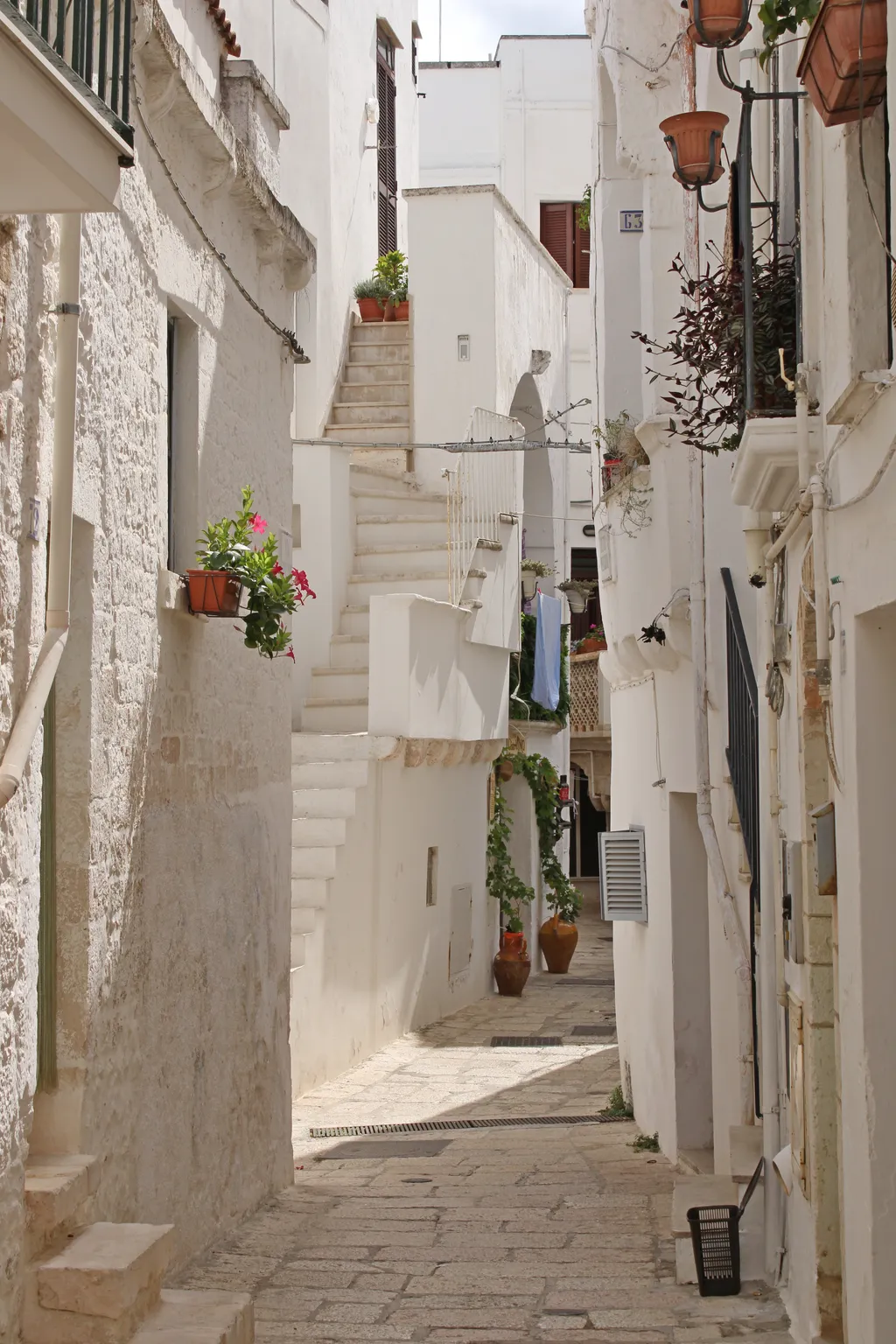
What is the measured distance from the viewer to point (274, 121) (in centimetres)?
1026

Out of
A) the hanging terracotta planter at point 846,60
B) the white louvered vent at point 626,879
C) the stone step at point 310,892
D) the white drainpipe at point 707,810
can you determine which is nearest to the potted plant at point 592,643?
the stone step at point 310,892

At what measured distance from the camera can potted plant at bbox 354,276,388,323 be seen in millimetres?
21922

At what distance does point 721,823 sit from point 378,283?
1432cm

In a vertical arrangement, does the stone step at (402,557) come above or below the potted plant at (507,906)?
above

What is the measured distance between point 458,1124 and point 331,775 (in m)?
3.49

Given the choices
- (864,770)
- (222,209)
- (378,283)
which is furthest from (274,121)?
(378,283)

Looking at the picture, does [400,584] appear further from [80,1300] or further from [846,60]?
[846,60]

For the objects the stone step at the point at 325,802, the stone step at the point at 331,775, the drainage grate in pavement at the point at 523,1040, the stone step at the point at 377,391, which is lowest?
the drainage grate in pavement at the point at 523,1040

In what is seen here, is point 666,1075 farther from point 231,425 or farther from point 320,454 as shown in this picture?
point 320,454

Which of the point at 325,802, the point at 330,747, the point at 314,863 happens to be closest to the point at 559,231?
the point at 330,747

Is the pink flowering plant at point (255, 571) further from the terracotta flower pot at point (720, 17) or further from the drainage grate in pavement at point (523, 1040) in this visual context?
the drainage grate in pavement at point (523, 1040)

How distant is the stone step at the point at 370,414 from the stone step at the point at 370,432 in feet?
0.11

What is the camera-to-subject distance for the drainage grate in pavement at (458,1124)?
37.8ft

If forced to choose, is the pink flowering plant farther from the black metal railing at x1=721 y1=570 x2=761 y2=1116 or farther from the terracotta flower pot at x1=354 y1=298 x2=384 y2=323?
the terracotta flower pot at x1=354 y1=298 x2=384 y2=323
